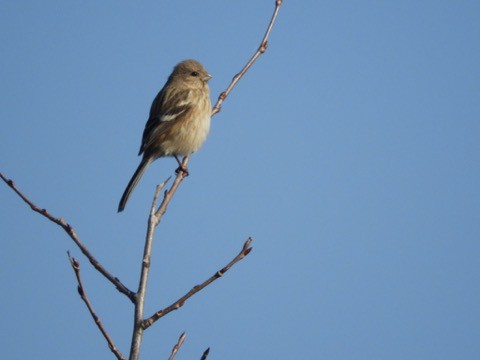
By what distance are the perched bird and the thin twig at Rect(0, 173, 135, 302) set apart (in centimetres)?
437

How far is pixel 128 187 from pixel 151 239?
3.63m

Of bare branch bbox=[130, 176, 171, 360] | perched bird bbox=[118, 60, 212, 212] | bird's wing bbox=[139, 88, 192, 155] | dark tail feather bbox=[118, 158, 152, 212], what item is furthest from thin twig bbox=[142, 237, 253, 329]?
bird's wing bbox=[139, 88, 192, 155]

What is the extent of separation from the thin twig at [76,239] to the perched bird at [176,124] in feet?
14.3

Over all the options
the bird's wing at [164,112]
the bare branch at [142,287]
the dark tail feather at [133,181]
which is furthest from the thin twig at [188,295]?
the bird's wing at [164,112]

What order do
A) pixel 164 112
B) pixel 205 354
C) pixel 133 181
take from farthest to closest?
1. pixel 164 112
2. pixel 133 181
3. pixel 205 354

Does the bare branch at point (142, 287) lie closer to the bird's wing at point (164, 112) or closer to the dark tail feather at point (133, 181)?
the dark tail feather at point (133, 181)

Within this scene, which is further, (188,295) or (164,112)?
(164,112)

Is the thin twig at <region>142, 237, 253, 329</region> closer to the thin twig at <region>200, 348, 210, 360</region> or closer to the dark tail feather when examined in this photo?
the thin twig at <region>200, 348, 210, 360</region>

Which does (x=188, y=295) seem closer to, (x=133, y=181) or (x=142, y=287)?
(x=142, y=287)

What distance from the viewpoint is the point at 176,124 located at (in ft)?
29.0

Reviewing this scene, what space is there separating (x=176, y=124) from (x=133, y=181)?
4.98 ft

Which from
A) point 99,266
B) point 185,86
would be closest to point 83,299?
point 99,266

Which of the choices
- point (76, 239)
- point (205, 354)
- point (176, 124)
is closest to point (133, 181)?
point (176, 124)

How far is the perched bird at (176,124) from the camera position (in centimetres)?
869
